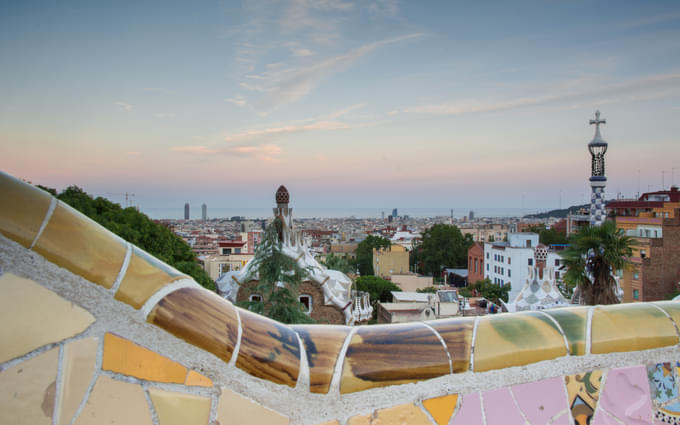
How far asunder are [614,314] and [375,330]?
769 mm

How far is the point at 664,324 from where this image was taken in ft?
5.13

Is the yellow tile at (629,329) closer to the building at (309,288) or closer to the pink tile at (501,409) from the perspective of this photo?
the pink tile at (501,409)

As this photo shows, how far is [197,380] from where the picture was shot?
1148 millimetres

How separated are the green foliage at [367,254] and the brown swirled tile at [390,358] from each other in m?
47.9

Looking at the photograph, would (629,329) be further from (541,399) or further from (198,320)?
(198,320)

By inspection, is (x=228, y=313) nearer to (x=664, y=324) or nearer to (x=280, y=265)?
(x=664, y=324)

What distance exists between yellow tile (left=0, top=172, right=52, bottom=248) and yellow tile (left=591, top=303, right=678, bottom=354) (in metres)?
1.50

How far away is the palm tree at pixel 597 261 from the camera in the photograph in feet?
35.2

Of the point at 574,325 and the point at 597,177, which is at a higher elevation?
the point at 597,177

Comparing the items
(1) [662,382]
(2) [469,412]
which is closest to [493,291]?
(1) [662,382]

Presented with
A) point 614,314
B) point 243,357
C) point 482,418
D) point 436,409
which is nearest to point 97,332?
point 243,357

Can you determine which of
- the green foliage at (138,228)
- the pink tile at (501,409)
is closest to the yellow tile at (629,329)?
the pink tile at (501,409)

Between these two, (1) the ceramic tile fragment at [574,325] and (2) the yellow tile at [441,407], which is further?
(1) the ceramic tile fragment at [574,325]

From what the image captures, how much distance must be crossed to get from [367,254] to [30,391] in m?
50.6
